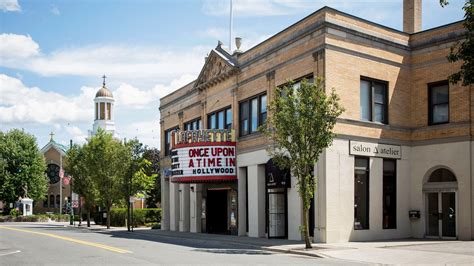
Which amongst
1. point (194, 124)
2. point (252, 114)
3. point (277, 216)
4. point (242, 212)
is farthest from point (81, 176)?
point (277, 216)

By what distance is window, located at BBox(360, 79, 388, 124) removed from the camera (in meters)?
27.0

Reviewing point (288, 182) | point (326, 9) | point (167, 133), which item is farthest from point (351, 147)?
point (167, 133)

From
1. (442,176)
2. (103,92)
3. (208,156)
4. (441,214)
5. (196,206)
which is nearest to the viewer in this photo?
(441,214)

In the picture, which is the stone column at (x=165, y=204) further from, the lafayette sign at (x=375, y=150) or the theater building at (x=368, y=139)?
the lafayette sign at (x=375, y=150)

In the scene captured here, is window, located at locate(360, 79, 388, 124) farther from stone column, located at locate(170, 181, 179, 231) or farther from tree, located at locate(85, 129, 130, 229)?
tree, located at locate(85, 129, 130, 229)

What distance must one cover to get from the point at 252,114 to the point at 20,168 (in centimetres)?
5953

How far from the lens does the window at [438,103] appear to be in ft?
89.7

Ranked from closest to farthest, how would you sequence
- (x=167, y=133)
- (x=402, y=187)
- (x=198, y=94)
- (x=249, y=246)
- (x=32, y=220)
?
(x=249, y=246) < (x=402, y=187) < (x=198, y=94) < (x=167, y=133) < (x=32, y=220)

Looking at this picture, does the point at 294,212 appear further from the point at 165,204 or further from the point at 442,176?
the point at 165,204

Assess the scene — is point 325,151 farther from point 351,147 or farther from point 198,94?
point 198,94

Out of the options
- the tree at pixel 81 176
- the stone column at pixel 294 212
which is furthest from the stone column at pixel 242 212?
the tree at pixel 81 176

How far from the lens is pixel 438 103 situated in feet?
90.7

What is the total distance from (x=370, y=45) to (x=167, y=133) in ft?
72.7

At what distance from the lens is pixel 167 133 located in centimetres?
4544
